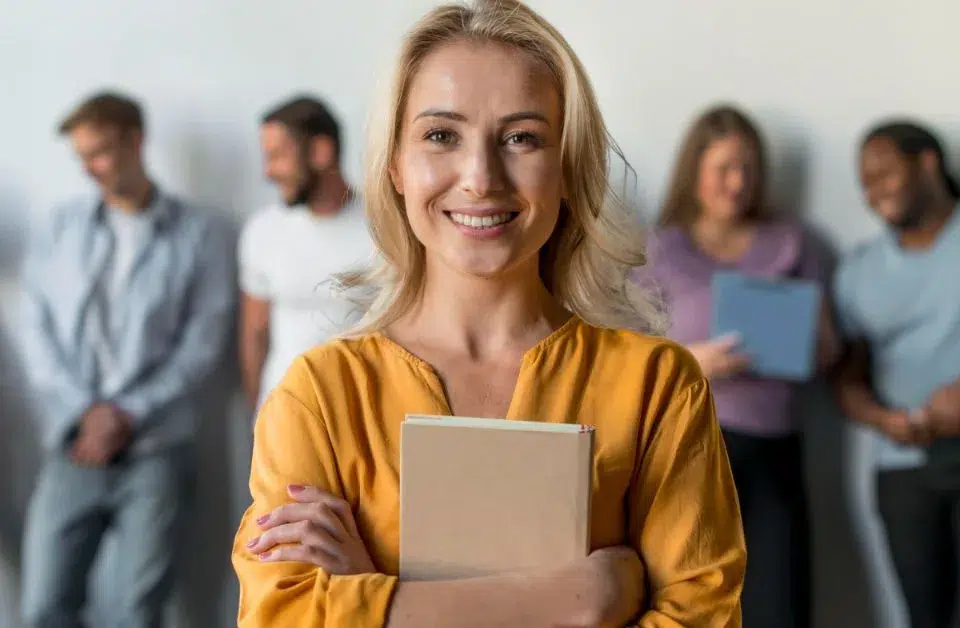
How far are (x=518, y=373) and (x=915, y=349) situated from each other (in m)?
2.42

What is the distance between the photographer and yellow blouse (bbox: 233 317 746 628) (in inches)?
40.3

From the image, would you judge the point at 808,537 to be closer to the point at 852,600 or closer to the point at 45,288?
the point at 852,600

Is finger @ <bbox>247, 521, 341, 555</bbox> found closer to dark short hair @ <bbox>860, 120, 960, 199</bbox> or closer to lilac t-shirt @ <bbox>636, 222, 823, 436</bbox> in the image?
lilac t-shirt @ <bbox>636, 222, 823, 436</bbox>

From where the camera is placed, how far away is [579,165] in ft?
3.54

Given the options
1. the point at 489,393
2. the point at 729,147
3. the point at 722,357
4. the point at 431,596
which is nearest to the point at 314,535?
the point at 431,596

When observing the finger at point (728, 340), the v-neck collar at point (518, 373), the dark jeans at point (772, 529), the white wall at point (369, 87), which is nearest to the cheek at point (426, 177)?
the v-neck collar at point (518, 373)

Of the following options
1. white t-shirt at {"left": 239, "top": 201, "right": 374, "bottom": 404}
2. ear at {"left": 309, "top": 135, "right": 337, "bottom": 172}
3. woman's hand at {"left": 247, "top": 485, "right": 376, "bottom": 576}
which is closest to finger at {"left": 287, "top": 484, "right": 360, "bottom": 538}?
woman's hand at {"left": 247, "top": 485, "right": 376, "bottom": 576}

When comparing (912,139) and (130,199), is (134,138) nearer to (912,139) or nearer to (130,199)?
(130,199)

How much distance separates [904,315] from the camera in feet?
10.4

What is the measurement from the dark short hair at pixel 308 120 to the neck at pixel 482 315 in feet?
7.10

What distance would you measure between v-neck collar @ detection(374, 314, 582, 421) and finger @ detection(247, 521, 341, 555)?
17cm

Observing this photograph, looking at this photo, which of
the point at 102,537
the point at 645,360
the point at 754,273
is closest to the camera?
the point at 645,360

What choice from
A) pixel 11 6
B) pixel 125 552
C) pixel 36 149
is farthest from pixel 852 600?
pixel 11 6

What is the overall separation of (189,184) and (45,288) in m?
0.57
